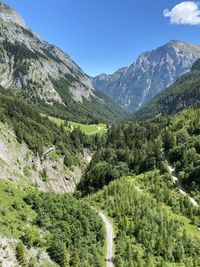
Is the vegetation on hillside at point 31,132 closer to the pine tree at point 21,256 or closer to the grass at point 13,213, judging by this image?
the grass at point 13,213

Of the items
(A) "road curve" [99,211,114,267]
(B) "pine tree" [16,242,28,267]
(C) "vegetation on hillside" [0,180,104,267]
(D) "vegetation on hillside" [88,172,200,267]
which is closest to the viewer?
(B) "pine tree" [16,242,28,267]

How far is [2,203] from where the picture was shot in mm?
64062

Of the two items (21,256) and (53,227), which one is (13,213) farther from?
(21,256)

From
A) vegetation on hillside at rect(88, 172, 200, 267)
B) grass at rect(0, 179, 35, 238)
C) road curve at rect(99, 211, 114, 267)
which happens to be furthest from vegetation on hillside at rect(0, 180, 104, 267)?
vegetation on hillside at rect(88, 172, 200, 267)

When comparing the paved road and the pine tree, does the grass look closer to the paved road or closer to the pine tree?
the pine tree

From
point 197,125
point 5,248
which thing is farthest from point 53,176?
point 5,248

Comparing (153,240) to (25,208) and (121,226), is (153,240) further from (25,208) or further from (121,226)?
(25,208)

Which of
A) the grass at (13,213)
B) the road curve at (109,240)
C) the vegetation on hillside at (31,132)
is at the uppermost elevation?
the vegetation on hillside at (31,132)

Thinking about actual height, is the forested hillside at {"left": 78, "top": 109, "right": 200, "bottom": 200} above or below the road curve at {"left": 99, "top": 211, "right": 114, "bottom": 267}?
above

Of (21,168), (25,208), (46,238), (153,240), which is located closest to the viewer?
(46,238)

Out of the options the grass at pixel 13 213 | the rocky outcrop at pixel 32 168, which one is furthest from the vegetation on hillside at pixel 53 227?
the rocky outcrop at pixel 32 168

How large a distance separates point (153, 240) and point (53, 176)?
284 feet

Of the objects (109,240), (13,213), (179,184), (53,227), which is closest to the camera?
(13,213)

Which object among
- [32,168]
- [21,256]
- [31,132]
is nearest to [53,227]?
Result: [21,256]
